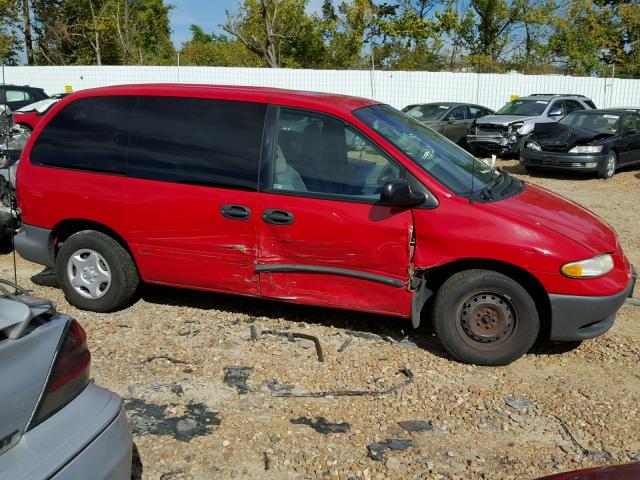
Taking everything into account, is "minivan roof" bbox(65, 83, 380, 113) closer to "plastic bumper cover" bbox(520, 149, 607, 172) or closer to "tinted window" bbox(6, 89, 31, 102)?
"plastic bumper cover" bbox(520, 149, 607, 172)

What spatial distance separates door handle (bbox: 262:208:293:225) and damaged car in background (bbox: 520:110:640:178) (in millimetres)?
10241

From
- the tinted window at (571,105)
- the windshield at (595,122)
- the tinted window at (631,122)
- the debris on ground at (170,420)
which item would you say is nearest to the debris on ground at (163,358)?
the debris on ground at (170,420)

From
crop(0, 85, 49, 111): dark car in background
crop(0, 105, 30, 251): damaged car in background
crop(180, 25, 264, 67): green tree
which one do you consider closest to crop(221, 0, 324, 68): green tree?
crop(180, 25, 264, 67): green tree

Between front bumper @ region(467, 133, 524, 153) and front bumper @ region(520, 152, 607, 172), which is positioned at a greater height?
front bumper @ region(467, 133, 524, 153)

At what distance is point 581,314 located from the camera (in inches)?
163

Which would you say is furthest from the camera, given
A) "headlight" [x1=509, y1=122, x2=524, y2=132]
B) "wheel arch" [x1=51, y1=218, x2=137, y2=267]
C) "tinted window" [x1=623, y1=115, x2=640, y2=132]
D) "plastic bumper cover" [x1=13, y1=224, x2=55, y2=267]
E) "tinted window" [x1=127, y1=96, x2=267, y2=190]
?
"headlight" [x1=509, y1=122, x2=524, y2=132]

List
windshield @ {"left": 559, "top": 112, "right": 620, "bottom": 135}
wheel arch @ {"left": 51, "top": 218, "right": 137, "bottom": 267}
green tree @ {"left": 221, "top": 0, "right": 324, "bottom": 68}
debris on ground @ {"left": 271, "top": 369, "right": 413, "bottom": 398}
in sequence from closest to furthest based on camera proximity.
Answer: debris on ground @ {"left": 271, "top": 369, "right": 413, "bottom": 398}, wheel arch @ {"left": 51, "top": 218, "right": 137, "bottom": 267}, windshield @ {"left": 559, "top": 112, "right": 620, "bottom": 135}, green tree @ {"left": 221, "top": 0, "right": 324, "bottom": 68}

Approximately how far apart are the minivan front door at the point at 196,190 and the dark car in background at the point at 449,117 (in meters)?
13.2

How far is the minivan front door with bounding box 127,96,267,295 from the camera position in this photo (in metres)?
4.62

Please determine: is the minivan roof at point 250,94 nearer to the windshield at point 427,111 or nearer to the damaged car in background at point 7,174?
the damaged car in background at point 7,174

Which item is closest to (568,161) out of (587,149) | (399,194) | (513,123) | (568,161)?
(568,161)

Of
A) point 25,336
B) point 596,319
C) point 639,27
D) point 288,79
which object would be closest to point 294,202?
point 596,319

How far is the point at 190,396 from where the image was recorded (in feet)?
13.1

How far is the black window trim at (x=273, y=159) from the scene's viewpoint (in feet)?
14.3
